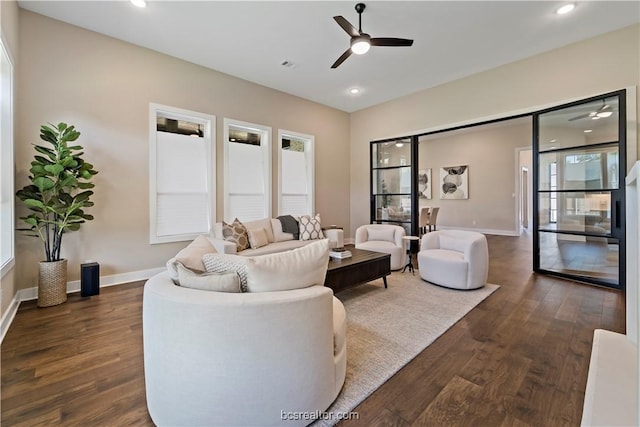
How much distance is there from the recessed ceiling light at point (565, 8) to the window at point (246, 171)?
4.51 meters

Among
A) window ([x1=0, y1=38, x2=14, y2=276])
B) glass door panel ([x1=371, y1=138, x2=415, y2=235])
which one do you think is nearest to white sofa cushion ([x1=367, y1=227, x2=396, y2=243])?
glass door panel ([x1=371, y1=138, x2=415, y2=235])

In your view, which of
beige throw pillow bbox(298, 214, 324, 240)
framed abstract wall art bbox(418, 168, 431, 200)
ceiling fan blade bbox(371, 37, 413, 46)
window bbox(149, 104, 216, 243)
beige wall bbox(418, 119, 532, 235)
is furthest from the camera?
framed abstract wall art bbox(418, 168, 431, 200)

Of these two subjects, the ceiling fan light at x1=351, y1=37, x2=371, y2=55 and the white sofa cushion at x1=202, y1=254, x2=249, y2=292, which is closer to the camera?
the white sofa cushion at x1=202, y1=254, x2=249, y2=292

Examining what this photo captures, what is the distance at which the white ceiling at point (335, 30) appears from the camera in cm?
320

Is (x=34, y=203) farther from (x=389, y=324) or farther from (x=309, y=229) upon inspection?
(x=389, y=324)

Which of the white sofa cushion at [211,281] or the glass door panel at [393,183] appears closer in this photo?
the white sofa cushion at [211,281]

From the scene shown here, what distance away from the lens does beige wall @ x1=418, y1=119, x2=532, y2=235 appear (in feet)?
27.1

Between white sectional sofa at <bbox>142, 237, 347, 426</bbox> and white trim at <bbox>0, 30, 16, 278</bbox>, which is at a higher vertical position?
white trim at <bbox>0, 30, 16, 278</bbox>

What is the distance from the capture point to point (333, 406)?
5.12ft

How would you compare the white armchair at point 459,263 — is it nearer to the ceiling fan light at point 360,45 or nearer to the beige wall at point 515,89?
the beige wall at point 515,89

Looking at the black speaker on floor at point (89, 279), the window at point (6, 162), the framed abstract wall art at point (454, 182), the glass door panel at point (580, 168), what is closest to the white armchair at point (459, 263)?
the glass door panel at point (580, 168)

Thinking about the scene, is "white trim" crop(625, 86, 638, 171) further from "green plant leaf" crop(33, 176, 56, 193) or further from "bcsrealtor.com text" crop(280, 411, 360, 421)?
"green plant leaf" crop(33, 176, 56, 193)

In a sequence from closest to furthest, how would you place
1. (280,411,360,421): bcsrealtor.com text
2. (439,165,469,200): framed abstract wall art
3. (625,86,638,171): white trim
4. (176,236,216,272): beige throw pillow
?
(280,411,360,421): bcsrealtor.com text < (176,236,216,272): beige throw pillow < (625,86,638,171): white trim < (439,165,469,200): framed abstract wall art

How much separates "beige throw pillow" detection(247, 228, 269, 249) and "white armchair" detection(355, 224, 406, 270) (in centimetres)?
154
